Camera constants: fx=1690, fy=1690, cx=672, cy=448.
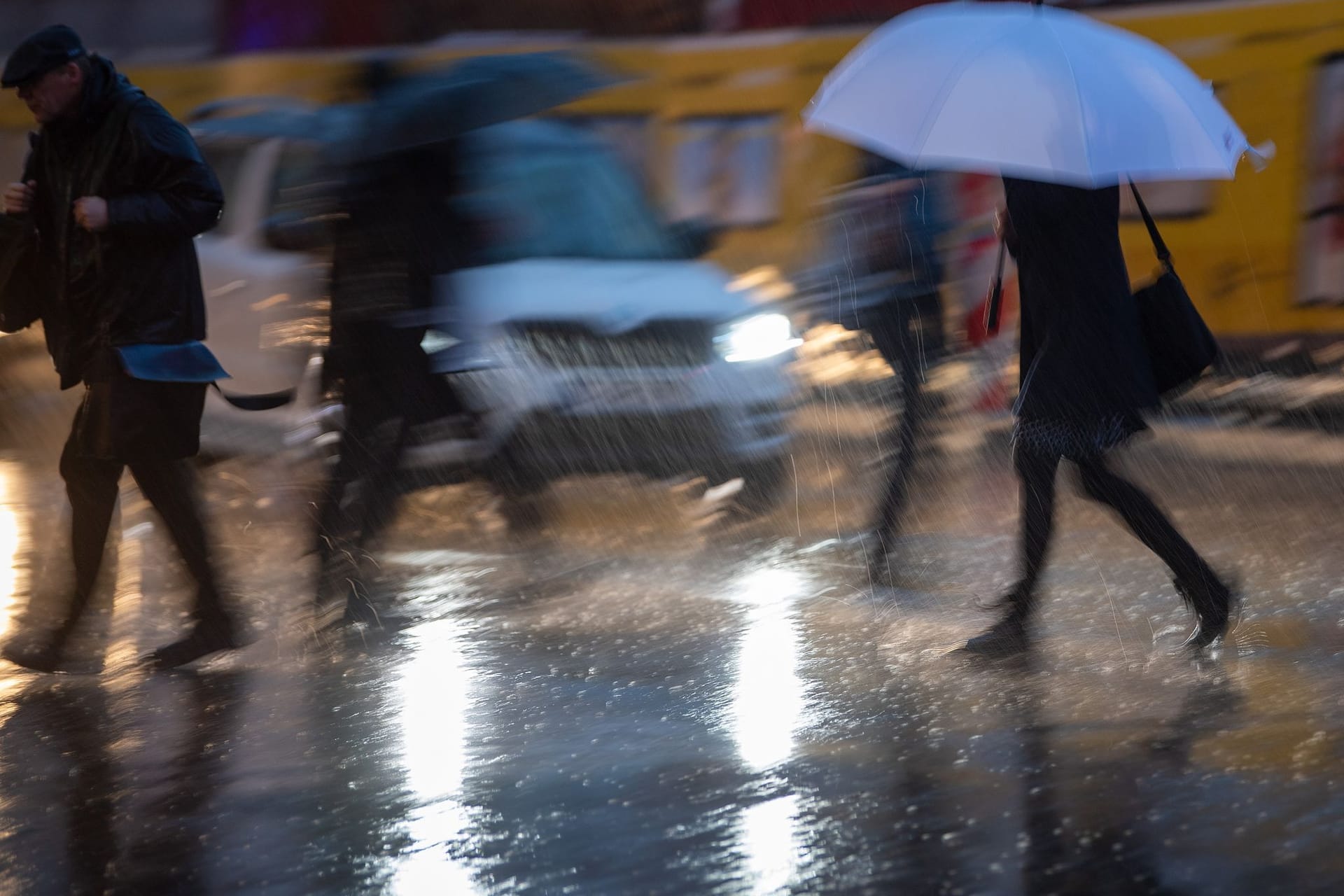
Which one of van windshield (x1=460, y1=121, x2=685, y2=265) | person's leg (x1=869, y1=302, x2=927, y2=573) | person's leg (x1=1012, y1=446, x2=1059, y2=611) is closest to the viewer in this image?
person's leg (x1=1012, y1=446, x2=1059, y2=611)

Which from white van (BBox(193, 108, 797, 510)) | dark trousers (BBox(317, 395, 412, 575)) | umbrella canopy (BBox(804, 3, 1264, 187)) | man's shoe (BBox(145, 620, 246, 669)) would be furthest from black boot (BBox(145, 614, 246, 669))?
umbrella canopy (BBox(804, 3, 1264, 187))

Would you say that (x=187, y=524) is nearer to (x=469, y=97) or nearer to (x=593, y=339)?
(x=469, y=97)

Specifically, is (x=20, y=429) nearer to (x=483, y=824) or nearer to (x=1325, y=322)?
(x=483, y=824)

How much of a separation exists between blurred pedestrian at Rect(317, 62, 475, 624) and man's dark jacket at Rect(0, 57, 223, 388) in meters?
0.55

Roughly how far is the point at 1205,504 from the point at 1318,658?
2488 millimetres

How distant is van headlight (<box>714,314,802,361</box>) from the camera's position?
6.91 meters

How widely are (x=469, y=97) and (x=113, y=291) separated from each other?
1.38 m

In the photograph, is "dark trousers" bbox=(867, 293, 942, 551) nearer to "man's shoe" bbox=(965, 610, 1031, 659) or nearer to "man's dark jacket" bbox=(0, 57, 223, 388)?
"man's shoe" bbox=(965, 610, 1031, 659)

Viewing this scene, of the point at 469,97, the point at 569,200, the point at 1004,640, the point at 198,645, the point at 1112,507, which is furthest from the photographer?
the point at 569,200

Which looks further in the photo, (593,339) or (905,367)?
(593,339)

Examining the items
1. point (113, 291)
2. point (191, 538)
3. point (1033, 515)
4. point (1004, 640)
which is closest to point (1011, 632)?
point (1004, 640)

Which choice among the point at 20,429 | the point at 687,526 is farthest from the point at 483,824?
the point at 20,429

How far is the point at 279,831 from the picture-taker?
12.0 feet

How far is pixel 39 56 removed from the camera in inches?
185
